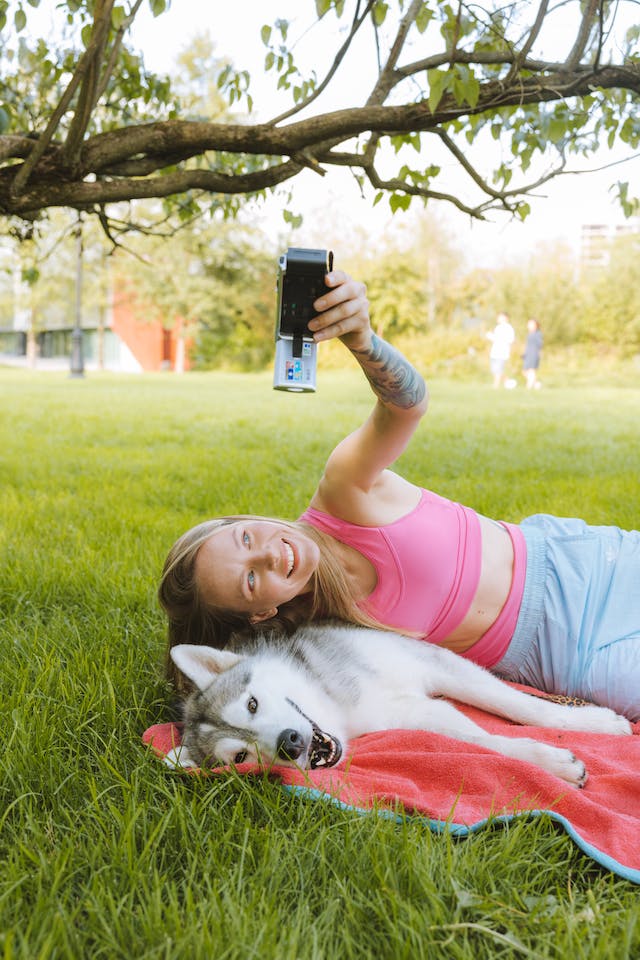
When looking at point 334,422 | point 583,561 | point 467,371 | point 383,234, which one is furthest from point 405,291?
point 583,561

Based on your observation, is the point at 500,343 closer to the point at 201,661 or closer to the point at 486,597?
the point at 486,597

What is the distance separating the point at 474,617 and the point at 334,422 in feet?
29.6

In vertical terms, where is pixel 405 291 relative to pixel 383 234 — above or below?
below

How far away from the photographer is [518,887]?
1.75m

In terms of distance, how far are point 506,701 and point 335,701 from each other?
58cm

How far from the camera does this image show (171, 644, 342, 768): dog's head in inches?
88.4

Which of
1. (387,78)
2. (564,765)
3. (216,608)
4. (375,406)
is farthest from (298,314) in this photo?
(387,78)

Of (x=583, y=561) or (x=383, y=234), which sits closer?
(x=583, y=561)

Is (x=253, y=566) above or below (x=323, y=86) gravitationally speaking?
below

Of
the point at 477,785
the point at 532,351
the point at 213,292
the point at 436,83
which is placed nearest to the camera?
the point at 477,785

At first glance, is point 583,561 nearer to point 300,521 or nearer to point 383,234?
point 300,521

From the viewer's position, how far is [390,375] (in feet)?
8.48

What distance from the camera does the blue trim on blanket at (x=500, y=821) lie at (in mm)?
1821

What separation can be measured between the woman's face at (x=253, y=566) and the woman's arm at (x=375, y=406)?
0.88 feet
